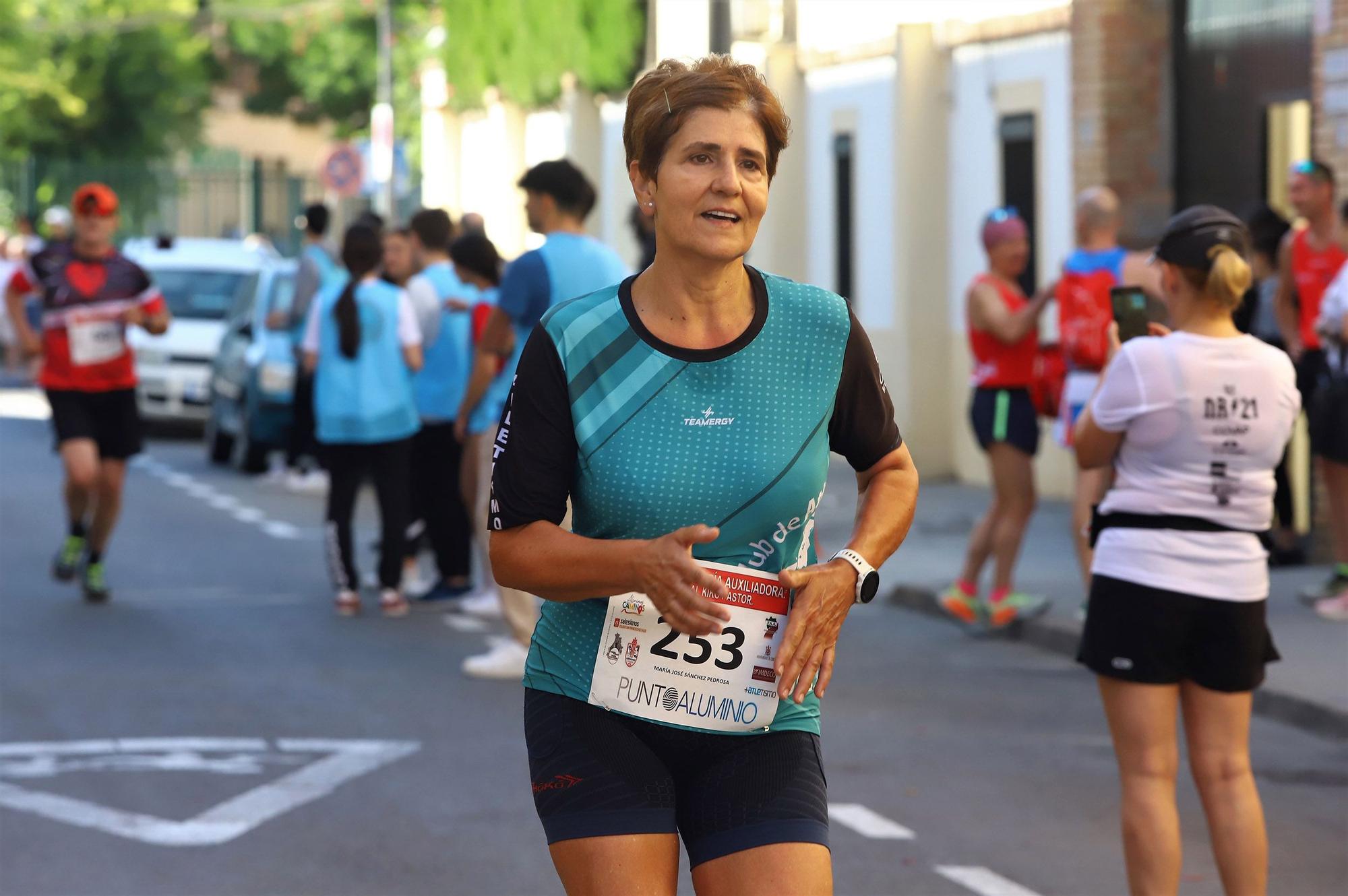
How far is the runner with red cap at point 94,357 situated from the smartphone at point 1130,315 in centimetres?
724

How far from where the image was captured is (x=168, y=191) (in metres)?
48.6

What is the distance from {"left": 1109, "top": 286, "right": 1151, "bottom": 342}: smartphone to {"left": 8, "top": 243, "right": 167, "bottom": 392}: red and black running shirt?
23.3 feet

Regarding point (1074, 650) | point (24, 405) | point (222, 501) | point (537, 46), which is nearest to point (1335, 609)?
point (1074, 650)

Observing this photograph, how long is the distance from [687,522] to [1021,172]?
15223 millimetres

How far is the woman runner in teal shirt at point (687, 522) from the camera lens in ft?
12.1

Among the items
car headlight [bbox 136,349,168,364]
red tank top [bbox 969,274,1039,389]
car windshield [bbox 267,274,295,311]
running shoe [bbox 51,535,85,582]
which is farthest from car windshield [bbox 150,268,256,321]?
red tank top [bbox 969,274,1039,389]

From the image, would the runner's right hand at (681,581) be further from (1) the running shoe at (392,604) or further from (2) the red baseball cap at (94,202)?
(2) the red baseball cap at (94,202)

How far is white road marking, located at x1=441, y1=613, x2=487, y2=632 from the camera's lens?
11.7 metres

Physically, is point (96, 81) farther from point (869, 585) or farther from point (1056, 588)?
point (869, 585)

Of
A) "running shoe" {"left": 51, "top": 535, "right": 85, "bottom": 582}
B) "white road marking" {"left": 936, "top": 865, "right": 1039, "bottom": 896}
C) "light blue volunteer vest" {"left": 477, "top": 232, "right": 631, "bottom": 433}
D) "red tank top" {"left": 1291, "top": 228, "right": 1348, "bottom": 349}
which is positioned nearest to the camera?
"white road marking" {"left": 936, "top": 865, "right": 1039, "bottom": 896}

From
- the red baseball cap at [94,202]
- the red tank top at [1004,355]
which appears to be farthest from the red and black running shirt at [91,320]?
the red tank top at [1004,355]

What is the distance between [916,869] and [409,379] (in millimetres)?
6648

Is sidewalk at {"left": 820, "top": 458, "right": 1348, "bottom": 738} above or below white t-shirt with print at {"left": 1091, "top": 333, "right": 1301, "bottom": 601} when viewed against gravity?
below

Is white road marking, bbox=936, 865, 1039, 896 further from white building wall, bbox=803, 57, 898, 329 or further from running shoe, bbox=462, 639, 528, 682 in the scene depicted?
white building wall, bbox=803, 57, 898, 329
